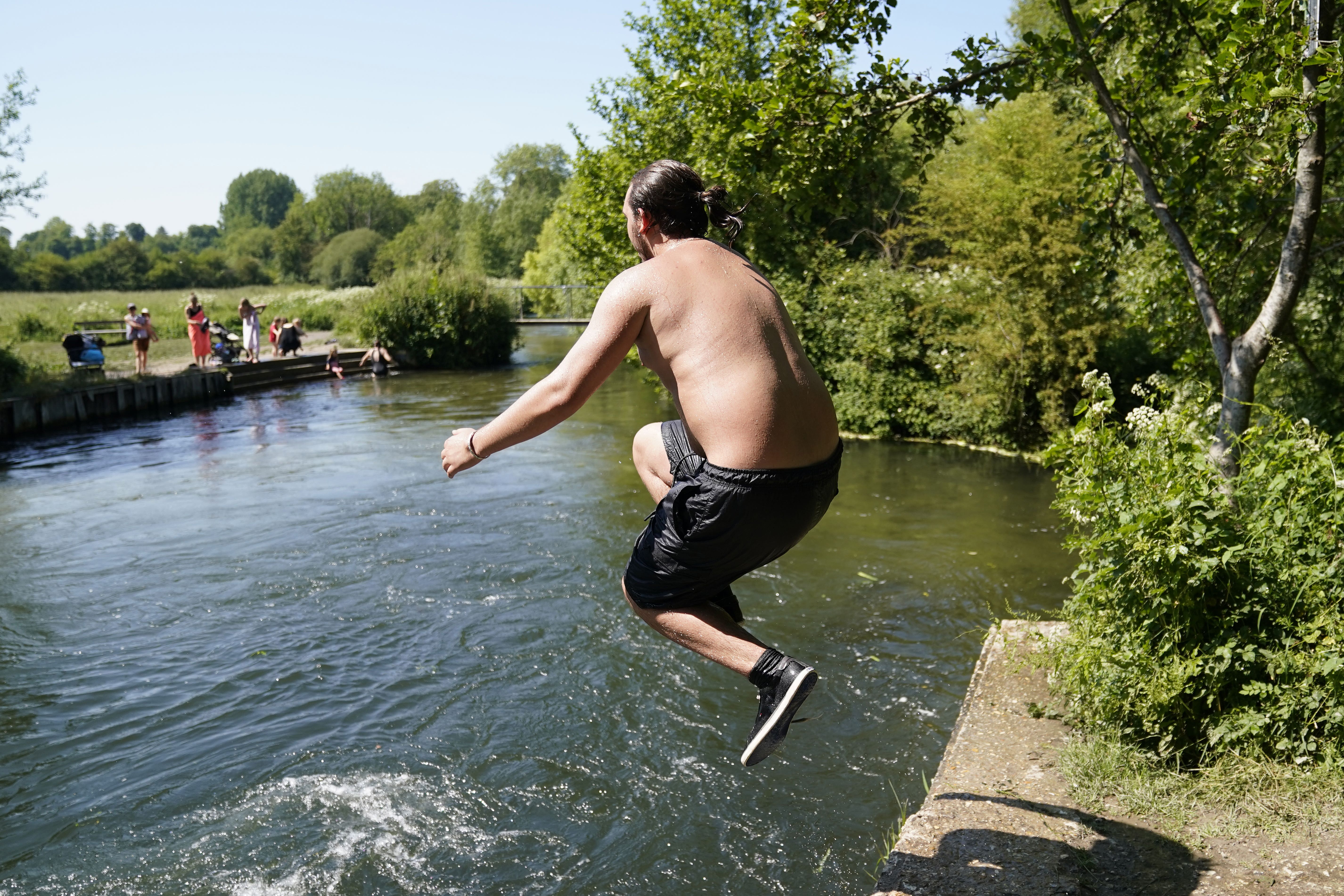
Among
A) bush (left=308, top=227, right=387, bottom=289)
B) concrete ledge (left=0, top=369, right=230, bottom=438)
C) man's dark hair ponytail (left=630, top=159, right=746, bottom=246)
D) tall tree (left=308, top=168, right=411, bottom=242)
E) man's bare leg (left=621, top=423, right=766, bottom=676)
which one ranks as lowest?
concrete ledge (left=0, top=369, right=230, bottom=438)

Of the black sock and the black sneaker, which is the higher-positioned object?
the black sock

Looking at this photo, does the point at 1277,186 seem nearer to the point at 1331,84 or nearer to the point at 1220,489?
the point at 1331,84

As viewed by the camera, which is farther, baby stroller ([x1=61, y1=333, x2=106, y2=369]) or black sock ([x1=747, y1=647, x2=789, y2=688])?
baby stroller ([x1=61, y1=333, x2=106, y2=369])

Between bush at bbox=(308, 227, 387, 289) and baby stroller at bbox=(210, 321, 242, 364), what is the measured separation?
57050mm

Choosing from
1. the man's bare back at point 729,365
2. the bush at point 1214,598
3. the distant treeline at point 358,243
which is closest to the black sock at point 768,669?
the man's bare back at point 729,365

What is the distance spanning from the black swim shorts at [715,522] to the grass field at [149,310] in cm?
2687

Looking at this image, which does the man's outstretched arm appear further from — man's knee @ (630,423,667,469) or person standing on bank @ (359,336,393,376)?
person standing on bank @ (359,336,393,376)

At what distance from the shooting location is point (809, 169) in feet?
24.8

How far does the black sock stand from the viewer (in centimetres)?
326

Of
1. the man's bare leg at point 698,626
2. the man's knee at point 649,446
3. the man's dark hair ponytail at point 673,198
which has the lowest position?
the man's bare leg at point 698,626

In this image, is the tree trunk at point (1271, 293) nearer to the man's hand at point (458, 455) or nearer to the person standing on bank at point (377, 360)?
the man's hand at point (458, 455)

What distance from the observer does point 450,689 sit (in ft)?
24.7

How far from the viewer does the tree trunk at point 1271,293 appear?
5.79 meters

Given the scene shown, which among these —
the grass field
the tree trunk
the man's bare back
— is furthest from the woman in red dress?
the man's bare back
